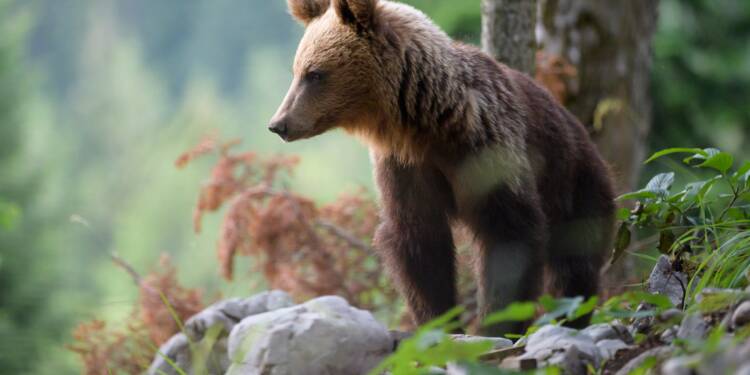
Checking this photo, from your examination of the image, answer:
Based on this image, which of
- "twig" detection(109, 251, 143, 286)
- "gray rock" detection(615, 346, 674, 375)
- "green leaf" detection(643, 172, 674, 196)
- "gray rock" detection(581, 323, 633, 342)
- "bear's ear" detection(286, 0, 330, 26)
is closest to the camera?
"gray rock" detection(615, 346, 674, 375)

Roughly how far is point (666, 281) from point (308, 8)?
2.28 meters

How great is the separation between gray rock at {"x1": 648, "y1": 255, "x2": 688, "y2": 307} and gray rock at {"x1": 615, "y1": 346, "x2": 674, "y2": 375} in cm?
90

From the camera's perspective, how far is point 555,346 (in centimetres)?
306

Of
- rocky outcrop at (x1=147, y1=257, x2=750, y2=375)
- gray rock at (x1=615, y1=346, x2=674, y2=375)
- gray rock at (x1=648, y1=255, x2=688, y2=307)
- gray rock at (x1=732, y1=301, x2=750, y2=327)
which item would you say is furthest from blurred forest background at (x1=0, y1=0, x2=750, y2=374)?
gray rock at (x1=732, y1=301, x2=750, y2=327)

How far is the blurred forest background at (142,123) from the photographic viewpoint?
33.8 feet

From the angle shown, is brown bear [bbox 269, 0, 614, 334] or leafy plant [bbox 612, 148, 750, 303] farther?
brown bear [bbox 269, 0, 614, 334]

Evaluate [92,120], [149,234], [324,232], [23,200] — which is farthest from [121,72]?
[324,232]

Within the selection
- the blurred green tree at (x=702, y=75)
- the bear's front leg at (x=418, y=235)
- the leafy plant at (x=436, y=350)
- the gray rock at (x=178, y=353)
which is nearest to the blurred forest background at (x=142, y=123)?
the blurred green tree at (x=702, y=75)

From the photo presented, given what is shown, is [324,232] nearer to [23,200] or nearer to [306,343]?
[306,343]

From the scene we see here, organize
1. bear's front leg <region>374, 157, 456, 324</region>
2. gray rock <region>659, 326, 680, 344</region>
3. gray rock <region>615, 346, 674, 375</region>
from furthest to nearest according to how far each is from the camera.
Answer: bear's front leg <region>374, 157, 456, 324</region>
gray rock <region>659, 326, 680, 344</region>
gray rock <region>615, 346, 674, 375</region>

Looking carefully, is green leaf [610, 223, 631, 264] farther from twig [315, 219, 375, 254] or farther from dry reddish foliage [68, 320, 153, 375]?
dry reddish foliage [68, 320, 153, 375]

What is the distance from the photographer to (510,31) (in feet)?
20.0

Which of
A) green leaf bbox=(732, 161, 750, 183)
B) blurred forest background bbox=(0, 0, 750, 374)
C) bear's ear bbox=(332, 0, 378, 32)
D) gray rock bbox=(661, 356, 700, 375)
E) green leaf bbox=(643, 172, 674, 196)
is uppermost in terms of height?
bear's ear bbox=(332, 0, 378, 32)

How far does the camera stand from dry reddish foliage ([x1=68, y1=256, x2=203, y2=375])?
611 centimetres
